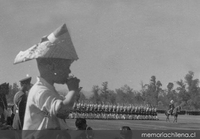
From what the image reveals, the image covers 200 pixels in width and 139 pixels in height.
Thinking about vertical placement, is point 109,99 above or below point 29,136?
above

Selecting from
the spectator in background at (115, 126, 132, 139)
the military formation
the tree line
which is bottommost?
the spectator in background at (115, 126, 132, 139)

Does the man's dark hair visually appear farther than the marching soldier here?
No

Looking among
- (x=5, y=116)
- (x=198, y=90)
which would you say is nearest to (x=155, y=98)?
(x=198, y=90)

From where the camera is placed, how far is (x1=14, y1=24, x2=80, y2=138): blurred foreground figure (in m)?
2.16

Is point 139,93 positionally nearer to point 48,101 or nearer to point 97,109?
point 48,101

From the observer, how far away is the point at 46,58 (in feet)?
7.38

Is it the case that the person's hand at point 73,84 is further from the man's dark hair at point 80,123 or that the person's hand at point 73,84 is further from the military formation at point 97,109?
the man's dark hair at point 80,123

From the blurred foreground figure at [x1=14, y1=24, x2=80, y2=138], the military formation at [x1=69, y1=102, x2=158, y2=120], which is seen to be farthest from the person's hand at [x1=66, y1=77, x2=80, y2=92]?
the military formation at [x1=69, y1=102, x2=158, y2=120]

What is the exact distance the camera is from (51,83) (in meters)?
2.31

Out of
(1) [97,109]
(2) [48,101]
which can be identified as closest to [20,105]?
(2) [48,101]

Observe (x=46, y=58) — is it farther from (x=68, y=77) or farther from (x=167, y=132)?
(x=167, y=132)

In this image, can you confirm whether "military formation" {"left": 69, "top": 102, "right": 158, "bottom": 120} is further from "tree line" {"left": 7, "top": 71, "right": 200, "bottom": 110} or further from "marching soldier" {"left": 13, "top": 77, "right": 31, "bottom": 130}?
"marching soldier" {"left": 13, "top": 77, "right": 31, "bottom": 130}

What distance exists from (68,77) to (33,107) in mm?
262

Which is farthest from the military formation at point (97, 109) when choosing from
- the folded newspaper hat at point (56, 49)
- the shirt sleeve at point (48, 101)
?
the folded newspaper hat at point (56, 49)
